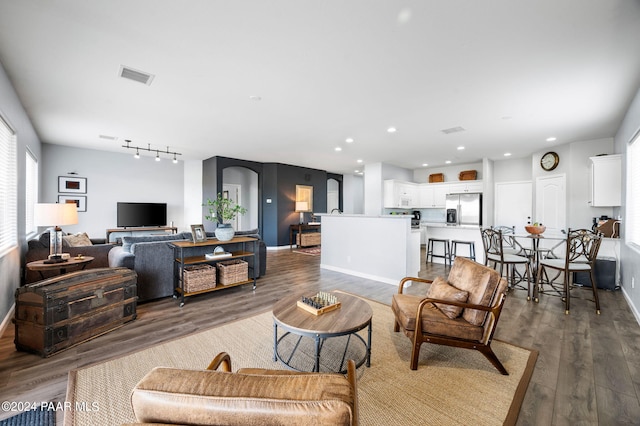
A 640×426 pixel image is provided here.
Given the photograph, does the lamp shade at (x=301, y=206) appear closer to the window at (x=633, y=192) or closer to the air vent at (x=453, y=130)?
the air vent at (x=453, y=130)

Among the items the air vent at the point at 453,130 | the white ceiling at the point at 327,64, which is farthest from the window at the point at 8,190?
the air vent at the point at 453,130

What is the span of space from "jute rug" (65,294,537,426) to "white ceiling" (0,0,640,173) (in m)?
2.63

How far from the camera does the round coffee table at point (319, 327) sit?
1972mm

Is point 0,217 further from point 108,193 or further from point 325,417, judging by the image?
point 108,193

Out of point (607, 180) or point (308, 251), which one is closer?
point (607, 180)

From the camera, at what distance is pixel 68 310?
2.51 meters

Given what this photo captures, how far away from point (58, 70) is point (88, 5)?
1.40 meters

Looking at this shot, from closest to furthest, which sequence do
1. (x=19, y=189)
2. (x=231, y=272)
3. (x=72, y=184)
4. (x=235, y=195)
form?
(x=19, y=189)
(x=231, y=272)
(x=72, y=184)
(x=235, y=195)

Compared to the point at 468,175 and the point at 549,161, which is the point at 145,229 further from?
the point at 549,161

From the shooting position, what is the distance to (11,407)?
1.79m

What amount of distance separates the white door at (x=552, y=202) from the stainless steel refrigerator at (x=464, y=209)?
4.75ft

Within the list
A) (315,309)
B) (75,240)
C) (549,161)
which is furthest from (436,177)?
(75,240)

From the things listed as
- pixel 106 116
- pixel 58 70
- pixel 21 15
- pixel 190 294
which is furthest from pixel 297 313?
pixel 106 116

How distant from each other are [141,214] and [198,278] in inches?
195
